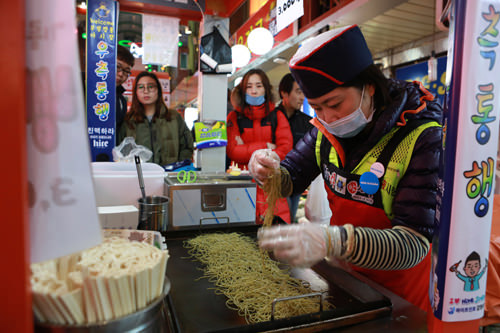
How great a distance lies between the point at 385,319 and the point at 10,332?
37.1 inches

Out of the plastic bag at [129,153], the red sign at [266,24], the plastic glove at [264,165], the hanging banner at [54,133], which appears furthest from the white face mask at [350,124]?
the red sign at [266,24]

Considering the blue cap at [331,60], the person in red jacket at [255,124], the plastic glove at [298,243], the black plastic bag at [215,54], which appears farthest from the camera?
the person in red jacket at [255,124]

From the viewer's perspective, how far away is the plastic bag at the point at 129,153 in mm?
2542

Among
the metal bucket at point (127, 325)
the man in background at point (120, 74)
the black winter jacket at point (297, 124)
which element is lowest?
the metal bucket at point (127, 325)

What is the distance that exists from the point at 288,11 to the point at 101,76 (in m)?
2.02

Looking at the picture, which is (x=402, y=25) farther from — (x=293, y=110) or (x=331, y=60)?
(x=331, y=60)

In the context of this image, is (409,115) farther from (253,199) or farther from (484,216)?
(253,199)

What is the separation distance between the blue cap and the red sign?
3.60m

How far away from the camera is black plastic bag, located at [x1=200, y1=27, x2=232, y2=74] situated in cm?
302

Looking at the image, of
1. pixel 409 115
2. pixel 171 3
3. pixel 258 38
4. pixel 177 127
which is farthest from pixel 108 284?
pixel 258 38

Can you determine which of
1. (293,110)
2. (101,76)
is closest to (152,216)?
(101,76)

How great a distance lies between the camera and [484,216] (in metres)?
0.72

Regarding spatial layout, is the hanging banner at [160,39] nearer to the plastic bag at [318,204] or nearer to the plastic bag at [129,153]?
the plastic bag at [129,153]

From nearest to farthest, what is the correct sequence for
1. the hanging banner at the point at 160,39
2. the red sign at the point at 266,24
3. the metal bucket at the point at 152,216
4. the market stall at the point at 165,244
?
the market stall at the point at 165,244, the metal bucket at the point at 152,216, the hanging banner at the point at 160,39, the red sign at the point at 266,24
